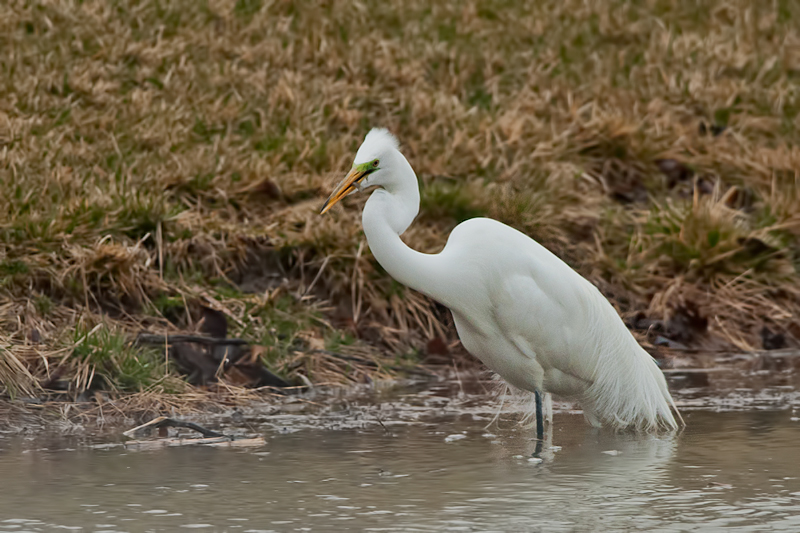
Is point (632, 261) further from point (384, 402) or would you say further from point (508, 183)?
point (384, 402)

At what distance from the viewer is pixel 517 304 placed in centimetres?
551

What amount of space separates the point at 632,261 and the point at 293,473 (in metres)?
4.32

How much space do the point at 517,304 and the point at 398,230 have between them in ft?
2.06

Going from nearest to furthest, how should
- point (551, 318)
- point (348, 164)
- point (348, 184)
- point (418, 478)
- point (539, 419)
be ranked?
point (418, 478), point (348, 184), point (539, 419), point (551, 318), point (348, 164)

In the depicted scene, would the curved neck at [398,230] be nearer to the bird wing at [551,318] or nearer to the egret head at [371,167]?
the egret head at [371,167]

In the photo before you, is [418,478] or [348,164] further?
[348,164]

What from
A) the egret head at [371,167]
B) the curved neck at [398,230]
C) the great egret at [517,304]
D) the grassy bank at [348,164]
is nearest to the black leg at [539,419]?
the great egret at [517,304]

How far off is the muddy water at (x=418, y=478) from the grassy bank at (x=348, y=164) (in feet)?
3.51

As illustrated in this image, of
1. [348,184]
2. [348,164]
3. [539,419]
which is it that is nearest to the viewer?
[348,184]

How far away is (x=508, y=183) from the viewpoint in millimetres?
8797

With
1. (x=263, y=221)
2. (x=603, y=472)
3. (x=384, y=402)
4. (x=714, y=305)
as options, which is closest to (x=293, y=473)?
(x=603, y=472)

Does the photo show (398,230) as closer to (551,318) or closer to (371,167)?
(371,167)

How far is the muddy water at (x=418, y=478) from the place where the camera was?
397 centimetres

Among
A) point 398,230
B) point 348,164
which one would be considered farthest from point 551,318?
point 348,164
